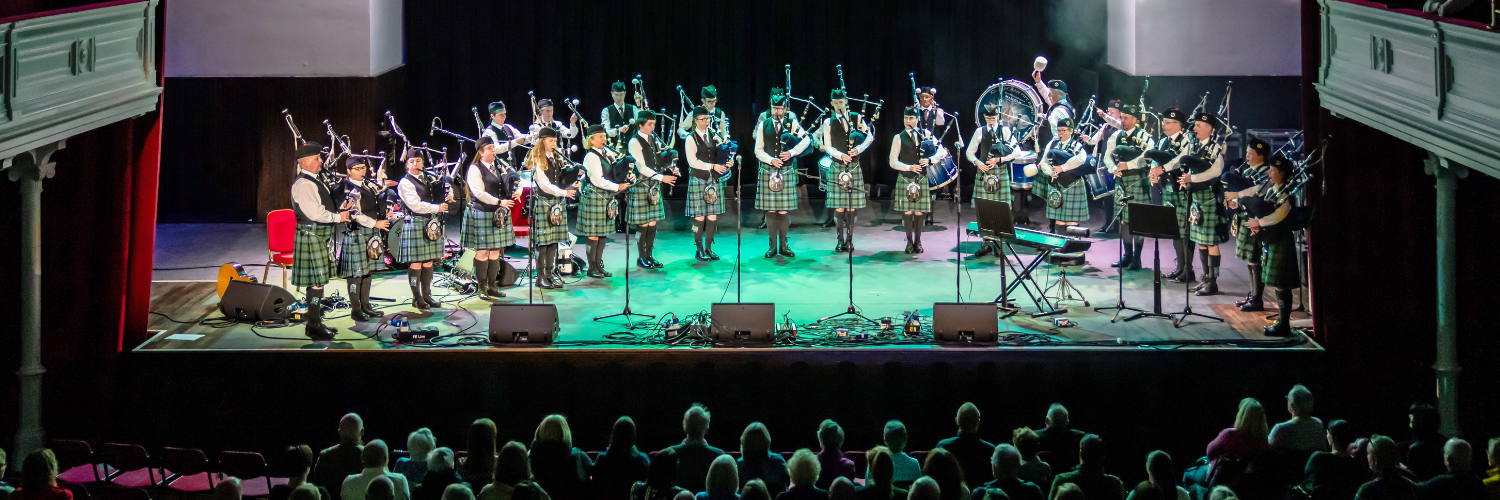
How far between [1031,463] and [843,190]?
544 centimetres

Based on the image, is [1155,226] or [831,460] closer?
[831,460]

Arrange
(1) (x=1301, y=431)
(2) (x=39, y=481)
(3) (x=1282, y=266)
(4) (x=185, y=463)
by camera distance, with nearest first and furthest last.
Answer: (2) (x=39, y=481), (1) (x=1301, y=431), (4) (x=185, y=463), (3) (x=1282, y=266)

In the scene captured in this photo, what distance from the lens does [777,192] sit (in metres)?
10.1

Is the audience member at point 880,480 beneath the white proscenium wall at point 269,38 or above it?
beneath

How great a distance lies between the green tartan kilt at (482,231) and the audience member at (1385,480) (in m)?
5.88

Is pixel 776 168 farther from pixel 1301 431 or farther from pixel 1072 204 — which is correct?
pixel 1301 431

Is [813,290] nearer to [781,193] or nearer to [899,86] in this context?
[781,193]

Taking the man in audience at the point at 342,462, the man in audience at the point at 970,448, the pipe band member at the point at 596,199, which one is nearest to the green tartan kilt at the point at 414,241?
the pipe band member at the point at 596,199

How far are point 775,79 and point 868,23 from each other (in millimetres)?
1204

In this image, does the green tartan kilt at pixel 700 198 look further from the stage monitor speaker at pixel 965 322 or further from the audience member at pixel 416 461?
the audience member at pixel 416 461

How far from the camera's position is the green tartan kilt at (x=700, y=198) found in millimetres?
9945

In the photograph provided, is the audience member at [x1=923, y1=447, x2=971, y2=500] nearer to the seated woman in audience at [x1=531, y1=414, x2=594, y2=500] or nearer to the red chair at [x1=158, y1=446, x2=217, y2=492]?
the seated woman in audience at [x1=531, y1=414, x2=594, y2=500]

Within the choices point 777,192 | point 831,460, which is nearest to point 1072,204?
point 777,192

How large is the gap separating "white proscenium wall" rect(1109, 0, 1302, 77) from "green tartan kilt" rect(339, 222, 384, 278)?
7360mm
